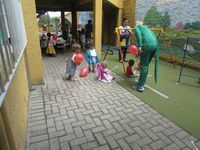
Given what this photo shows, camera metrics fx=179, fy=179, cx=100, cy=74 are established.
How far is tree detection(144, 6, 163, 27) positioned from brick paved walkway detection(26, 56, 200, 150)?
18.2ft

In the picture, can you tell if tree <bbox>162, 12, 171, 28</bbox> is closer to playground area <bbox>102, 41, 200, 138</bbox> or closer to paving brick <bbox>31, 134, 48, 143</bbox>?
playground area <bbox>102, 41, 200, 138</bbox>

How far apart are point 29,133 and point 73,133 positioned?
0.75 m

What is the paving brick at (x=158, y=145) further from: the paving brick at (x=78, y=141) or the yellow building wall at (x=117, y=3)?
the yellow building wall at (x=117, y=3)

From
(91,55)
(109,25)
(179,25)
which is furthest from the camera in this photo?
(109,25)

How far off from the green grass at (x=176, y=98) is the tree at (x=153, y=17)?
11.0 ft

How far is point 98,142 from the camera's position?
288 centimetres

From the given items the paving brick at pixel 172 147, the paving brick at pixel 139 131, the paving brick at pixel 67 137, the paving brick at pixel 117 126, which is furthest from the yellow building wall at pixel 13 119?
the paving brick at pixel 172 147

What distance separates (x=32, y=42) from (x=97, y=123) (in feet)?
9.70

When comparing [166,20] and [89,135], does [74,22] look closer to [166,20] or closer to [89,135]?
[166,20]

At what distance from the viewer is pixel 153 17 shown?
30.2 ft

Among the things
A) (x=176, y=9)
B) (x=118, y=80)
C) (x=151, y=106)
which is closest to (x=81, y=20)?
(x=176, y=9)

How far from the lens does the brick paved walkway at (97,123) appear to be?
2850mm

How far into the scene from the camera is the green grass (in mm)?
3500

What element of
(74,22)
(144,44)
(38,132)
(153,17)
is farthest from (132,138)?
(74,22)
